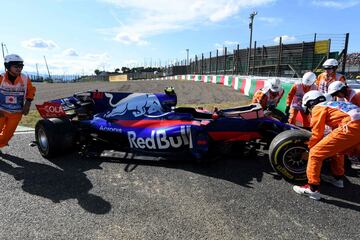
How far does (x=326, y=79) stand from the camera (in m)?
6.71

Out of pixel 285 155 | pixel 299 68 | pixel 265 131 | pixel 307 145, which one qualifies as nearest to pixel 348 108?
pixel 307 145

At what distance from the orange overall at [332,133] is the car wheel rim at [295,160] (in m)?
0.30

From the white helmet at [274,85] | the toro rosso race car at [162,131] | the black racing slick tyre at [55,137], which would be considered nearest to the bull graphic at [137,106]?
the toro rosso race car at [162,131]

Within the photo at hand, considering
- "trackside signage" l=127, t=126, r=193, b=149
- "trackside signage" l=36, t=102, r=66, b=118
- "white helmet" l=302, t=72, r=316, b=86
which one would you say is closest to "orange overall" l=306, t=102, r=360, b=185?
"trackside signage" l=127, t=126, r=193, b=149

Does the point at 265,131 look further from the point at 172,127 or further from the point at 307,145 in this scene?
the point at 172,127

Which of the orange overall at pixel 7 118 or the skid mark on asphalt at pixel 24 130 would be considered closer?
the orange overall at pixel 7 118

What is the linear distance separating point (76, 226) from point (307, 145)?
9.98ft

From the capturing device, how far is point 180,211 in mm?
3502

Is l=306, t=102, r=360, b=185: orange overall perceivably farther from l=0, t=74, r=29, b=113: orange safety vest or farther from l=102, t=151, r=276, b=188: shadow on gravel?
l=0, t=74, r=29, b=113: orange safety vest

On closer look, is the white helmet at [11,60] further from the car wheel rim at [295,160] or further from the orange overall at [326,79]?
the orange overall at [326,79]

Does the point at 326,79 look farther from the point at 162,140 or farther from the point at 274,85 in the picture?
the point at 162,140

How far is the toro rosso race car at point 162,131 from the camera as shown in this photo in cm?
431

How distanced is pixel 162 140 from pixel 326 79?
402 cm

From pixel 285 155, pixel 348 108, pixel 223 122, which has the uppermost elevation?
pixel 348 108
